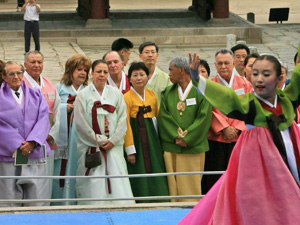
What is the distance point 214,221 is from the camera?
565 centimetres

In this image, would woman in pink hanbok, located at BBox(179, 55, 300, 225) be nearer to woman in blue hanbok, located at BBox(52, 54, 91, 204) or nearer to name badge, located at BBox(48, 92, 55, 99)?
woman in blue hanbok, located at BBox(52, 54, 91, 204)

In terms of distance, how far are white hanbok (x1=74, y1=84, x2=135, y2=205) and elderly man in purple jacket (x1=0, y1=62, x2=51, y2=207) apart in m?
0.30

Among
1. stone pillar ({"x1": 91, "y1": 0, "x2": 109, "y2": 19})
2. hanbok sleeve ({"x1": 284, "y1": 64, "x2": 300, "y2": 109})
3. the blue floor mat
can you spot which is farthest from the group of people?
stone pillar ({"x1": 91, "y1": 0, "x2": 109, "y2": 19})

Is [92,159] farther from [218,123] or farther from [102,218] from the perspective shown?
[218,123]

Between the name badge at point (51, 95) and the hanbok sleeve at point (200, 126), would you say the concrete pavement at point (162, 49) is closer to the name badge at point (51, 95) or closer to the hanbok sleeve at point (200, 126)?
the name badge at point (51, 95)

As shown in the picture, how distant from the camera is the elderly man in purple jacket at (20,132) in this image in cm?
727

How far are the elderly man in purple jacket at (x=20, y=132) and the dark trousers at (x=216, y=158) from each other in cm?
147

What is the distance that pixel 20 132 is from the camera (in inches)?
289

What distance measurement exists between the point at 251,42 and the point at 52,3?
1191 cm

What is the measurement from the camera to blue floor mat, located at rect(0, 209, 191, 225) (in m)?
6.49

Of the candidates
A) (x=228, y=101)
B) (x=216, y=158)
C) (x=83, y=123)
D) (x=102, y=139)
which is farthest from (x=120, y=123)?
(x=228, y=101)

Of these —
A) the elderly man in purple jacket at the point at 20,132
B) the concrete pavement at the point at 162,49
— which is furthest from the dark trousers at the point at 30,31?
the elderly man in purple jacket at the point at 20,132

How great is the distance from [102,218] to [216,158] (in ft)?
5.27

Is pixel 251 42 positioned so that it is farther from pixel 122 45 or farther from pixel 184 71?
pixel 184 71
